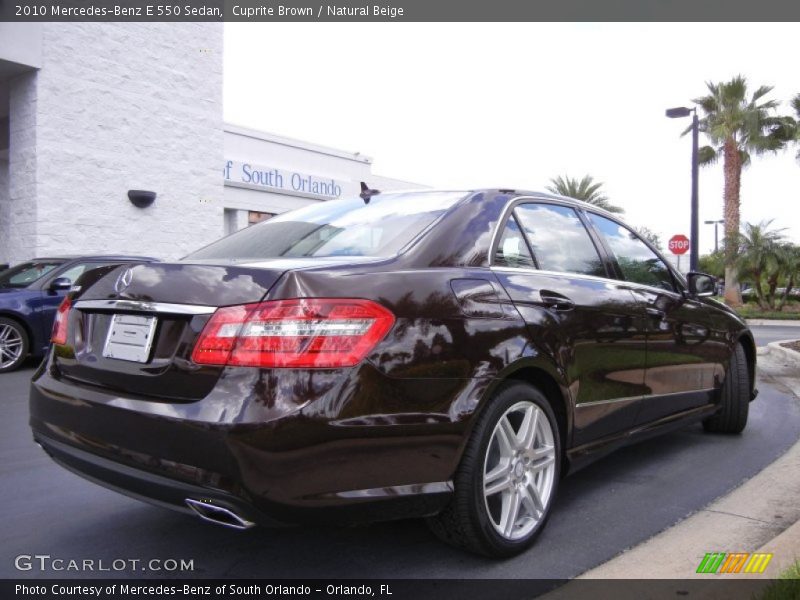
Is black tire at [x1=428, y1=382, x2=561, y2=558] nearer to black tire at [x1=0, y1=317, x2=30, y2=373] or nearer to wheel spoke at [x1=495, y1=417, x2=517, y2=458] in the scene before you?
wheel spoke at [x1=495, y1=417, x2=517, y2=458]

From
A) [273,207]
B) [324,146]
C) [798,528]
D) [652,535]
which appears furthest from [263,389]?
[324,146]

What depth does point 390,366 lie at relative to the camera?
2.39m

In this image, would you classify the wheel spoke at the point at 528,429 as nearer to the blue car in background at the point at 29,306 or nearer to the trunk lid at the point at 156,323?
the trunk lid at the point at 156,323

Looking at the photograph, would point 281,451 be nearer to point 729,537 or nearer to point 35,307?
point 729,537

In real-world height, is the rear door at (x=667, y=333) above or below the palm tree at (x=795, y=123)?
below

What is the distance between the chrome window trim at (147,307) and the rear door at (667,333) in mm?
2413

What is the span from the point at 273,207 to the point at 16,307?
1246 centimetres

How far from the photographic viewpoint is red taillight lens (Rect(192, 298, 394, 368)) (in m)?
2.28

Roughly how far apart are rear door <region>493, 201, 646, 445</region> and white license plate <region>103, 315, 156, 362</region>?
144 cm

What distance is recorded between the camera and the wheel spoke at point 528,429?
292 centimetres

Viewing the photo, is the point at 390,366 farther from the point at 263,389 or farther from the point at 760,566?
the point at 760,566

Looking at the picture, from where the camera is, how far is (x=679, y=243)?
19.8 metres

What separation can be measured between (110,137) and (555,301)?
465 inches

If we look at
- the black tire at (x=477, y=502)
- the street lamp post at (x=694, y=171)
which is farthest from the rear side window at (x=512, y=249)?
the street lamp post at (x=694, y=171)
